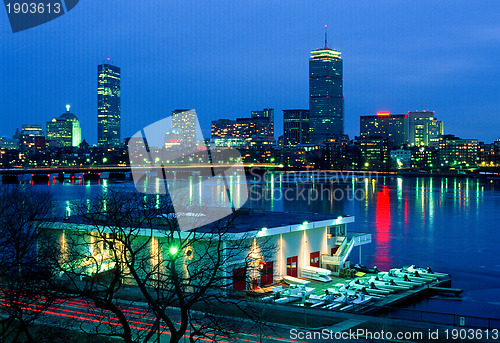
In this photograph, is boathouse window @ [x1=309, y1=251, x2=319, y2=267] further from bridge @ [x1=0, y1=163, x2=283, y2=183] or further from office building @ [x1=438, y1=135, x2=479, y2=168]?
office building @ [x1=438, y1=135, x2=479, y2=168]

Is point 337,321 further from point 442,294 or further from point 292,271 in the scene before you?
point 442,294

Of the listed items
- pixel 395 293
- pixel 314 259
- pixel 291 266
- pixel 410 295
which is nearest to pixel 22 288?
pixel 291 266

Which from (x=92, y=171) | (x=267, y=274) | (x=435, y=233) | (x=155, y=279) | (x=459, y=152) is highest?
(x=459, y=152)

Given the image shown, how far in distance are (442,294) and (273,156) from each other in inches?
6467

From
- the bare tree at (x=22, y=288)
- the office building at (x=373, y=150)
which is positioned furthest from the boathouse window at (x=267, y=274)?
the office building at (x=373, y=150)

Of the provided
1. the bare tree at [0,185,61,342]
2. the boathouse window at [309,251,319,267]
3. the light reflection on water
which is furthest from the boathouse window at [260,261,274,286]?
the bare tree at [0,185,61,342]

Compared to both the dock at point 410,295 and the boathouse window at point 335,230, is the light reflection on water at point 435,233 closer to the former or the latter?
the dock at point 410,295

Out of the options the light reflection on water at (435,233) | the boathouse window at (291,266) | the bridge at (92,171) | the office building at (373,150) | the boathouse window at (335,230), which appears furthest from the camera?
the office building at (373,150)

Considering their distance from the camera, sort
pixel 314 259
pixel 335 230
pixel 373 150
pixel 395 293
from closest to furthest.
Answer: pixel 395 293, pixel 314 259, pixel 335 230, pixel 373 150

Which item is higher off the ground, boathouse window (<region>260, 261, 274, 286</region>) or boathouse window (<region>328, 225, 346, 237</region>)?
boathouse window (<region>328, 225, 346, 237</region>)

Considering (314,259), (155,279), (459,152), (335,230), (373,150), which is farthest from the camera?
(373,150)

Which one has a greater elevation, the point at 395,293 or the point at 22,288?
the point at 22,288

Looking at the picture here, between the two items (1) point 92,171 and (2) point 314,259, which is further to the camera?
(1) point 92,171

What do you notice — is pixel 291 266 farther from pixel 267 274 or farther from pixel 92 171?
pixel 92 171
